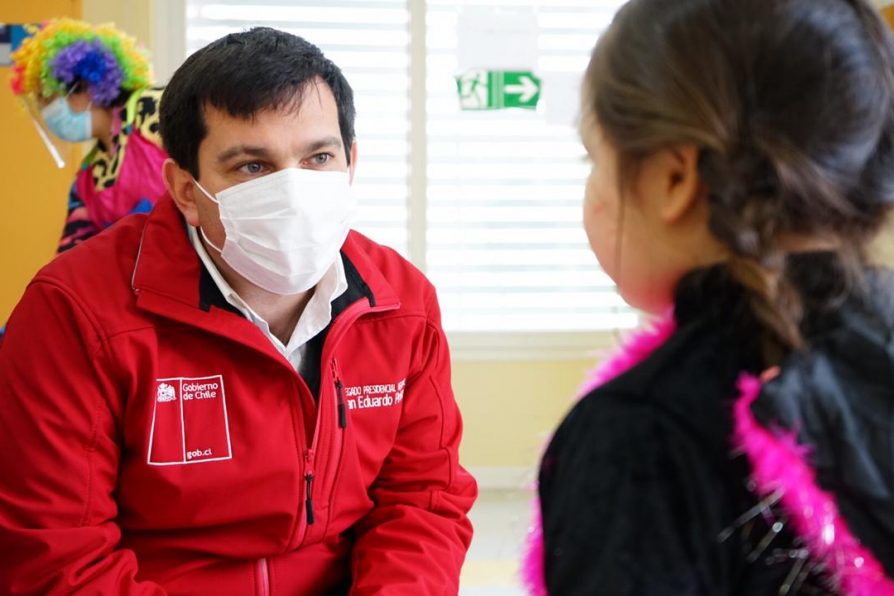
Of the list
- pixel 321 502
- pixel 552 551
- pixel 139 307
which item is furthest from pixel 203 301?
pixel 552 551

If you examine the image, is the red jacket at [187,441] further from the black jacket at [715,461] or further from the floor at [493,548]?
the black jacket at [715,461]

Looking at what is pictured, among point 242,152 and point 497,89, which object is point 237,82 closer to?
point 242,152

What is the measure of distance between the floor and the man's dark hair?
84cm

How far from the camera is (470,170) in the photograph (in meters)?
3.60

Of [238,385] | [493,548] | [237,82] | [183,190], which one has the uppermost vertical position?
[237,82]

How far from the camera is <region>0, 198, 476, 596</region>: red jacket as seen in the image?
1.23 metres

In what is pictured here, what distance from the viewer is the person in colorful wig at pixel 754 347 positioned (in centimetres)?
67

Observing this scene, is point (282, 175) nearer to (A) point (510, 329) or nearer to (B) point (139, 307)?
(B) point (139, 307)

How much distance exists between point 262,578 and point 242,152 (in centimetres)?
62

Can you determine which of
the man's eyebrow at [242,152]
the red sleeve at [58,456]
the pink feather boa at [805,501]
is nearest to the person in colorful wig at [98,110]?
the man's eyebrow at [242,152]

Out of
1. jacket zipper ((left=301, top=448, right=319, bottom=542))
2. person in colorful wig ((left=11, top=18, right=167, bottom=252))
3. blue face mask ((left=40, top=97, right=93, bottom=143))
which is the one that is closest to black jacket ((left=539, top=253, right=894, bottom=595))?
jacket zipper ((left=301, top=448, right=319, bottom=542))

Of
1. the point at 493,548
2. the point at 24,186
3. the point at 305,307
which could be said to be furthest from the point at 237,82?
the point at 24,186

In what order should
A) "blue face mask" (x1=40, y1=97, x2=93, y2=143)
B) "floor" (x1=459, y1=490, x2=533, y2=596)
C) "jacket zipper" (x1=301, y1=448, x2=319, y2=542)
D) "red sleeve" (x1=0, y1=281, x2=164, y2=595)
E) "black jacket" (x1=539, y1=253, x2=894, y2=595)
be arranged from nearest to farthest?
"black jacket" (x1=539, y1=253, x2=894, y2=595) → "red sleeve" (x1=0, y1=281, x2=164, y2=595) → "jacket zipper" (x1=301, y1=448, x2=319, y2=542) → "floor" (x1=459, y1=490, x2=533, y2=596) → "blue face mask" (x1=40, y1=97, x2=93, y2=143)

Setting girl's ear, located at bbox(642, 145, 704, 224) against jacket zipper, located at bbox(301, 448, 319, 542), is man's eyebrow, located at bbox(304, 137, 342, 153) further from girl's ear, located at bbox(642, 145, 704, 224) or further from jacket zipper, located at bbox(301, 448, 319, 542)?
girl's ear, located at bbox(642, 145, 704, 224)
